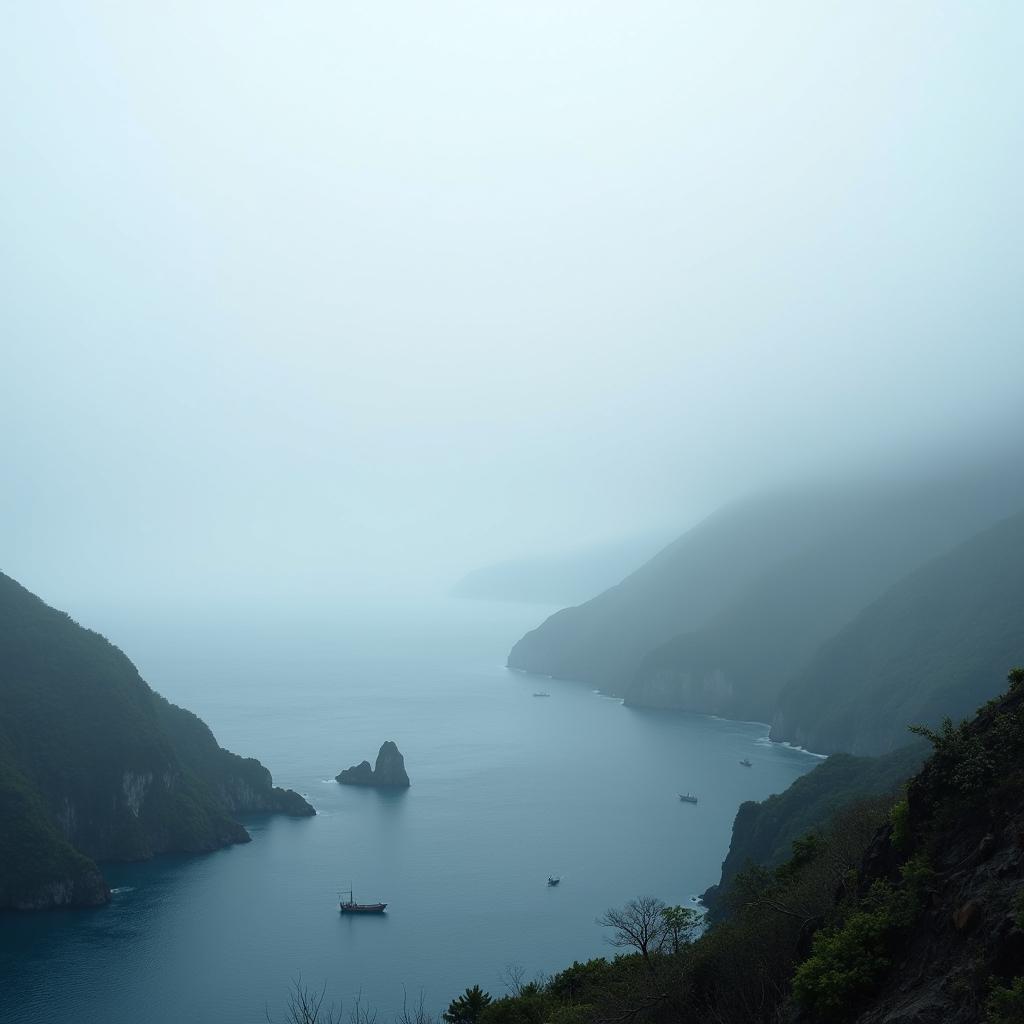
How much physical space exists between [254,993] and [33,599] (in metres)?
70.4

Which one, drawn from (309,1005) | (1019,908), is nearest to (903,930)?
(1019,908)

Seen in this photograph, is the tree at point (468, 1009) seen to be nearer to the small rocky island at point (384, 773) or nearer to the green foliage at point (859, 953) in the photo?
the green foliage at point (859, 953)

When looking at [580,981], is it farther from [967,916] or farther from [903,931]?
[967,916]

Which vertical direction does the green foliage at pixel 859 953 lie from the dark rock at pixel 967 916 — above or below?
below

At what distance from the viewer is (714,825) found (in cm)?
9275

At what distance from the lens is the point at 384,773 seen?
109625 mm

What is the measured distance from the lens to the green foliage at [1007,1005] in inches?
462

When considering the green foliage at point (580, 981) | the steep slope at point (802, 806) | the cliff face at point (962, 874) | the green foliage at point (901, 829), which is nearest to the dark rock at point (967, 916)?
the cliff face at point (962, 874)

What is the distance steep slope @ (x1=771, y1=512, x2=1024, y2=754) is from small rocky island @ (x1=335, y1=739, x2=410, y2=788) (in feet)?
213

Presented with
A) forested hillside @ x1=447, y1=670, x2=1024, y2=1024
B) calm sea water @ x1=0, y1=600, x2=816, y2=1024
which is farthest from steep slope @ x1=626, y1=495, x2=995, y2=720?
forested hillside @ x1=447, y1=670, x2=1024, y2=1024

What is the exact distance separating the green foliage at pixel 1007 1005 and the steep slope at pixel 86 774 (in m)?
75.0

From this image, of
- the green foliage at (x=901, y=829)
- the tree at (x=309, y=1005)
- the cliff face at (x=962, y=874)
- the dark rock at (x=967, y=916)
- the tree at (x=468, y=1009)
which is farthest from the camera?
the tree at (x=309, y=1005)

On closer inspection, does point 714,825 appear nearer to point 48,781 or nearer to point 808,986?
point 48,781

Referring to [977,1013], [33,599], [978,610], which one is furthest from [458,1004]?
[978,610]
